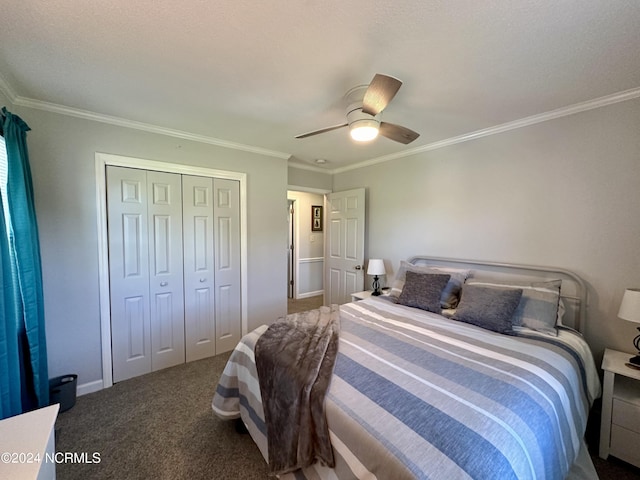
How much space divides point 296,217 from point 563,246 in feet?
13.8

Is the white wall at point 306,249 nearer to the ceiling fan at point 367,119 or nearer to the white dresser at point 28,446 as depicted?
the ceiling fan at point 367,119

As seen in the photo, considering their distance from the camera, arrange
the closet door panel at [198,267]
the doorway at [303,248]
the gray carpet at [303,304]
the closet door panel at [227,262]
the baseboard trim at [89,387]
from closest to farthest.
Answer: the baseboard trim at [89,387], the closet door panel at [198,267], the closet door panel at [227,262], the gray carpet at [303,304], the doorway at [303,248]

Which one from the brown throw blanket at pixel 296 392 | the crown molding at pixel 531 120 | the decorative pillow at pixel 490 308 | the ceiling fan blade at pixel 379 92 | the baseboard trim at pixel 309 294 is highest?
the crown molding at pixel 531 120

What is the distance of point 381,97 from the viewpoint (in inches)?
62.8

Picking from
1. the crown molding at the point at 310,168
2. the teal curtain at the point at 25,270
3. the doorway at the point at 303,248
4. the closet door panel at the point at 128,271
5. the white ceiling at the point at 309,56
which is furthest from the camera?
the doorway at the point at 303,248

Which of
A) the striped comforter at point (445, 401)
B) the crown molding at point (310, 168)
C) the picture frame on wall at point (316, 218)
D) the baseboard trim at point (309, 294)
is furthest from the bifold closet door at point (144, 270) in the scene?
the picture frame on wall at point (316, 218)

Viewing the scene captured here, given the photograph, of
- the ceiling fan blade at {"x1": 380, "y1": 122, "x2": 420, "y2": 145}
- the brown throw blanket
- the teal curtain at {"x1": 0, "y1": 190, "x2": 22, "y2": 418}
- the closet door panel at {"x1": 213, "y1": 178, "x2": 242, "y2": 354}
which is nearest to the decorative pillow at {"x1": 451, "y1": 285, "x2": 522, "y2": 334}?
the brown throw blanket

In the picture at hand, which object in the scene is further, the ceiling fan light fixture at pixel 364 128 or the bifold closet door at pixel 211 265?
the bifold closet door at pixel 211 265

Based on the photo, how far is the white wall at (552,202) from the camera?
200 centimetres

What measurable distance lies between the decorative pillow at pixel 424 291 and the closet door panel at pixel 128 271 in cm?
260

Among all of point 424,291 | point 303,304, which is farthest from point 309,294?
point 424,291

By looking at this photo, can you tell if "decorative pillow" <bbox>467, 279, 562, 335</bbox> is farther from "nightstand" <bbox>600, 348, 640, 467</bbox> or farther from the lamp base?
the lamp base

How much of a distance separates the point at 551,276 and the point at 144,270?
380 cm

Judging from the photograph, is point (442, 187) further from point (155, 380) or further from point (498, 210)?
point (155, 380)
